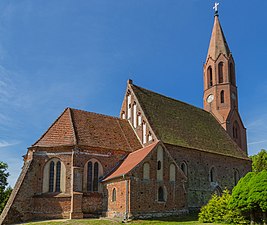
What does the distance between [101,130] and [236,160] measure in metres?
16.6

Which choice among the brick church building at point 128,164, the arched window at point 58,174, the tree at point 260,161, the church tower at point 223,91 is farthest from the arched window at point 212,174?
the tree at point 260,161

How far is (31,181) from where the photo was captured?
88.6ft

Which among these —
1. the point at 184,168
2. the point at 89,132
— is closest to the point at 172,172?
the point at 184,168

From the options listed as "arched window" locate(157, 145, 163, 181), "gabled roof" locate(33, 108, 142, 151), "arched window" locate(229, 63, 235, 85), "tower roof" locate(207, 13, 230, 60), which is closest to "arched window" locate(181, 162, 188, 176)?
"gabled roof" locate(33, 108, 142, 151)

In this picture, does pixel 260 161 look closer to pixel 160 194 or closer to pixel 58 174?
pixel 160 194

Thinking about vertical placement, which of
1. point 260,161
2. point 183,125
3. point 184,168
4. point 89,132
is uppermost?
point 183,125

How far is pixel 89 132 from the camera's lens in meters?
30.0

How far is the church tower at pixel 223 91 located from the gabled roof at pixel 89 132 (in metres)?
14.6

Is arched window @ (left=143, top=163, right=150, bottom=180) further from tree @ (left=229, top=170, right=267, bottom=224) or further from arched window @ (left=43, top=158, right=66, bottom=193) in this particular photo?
arched window @ (left=43, top=158, right=66, bottom=193)

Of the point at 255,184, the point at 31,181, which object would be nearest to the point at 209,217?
the point at 255,184

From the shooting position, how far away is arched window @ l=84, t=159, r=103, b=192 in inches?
1096

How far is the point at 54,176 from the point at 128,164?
6.32 meters

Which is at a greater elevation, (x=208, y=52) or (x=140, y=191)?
(x=208, y=52)

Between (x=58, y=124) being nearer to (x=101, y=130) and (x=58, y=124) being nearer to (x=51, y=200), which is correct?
(x=101, y=130)
